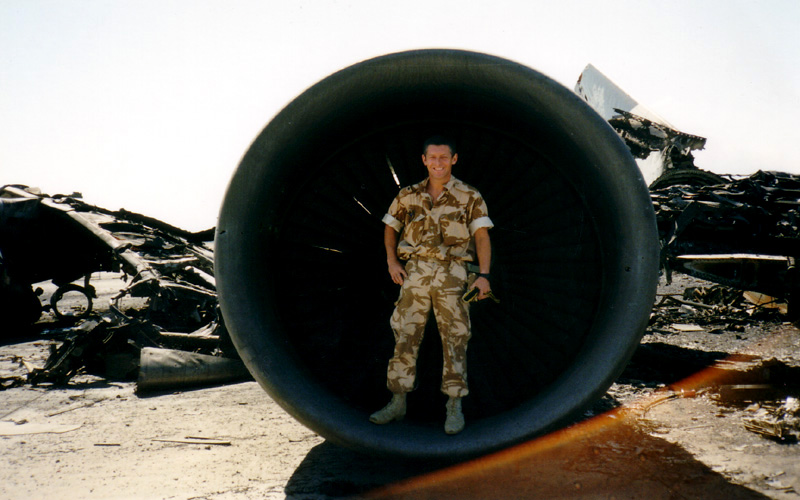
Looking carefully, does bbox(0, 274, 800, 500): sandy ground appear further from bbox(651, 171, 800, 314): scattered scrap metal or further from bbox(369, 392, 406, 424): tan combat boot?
bbox(651, 171, 800, 314): scattered scrap metal

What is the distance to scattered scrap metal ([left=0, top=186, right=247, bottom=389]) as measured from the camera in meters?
4.12

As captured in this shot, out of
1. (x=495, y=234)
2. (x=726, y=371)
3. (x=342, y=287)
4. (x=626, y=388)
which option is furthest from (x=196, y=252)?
(x=726, y=371)

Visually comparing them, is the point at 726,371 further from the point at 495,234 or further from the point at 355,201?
the point at 355,201

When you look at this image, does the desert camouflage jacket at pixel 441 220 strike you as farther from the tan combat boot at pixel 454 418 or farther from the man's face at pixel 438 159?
the tan combat boot at pixel 454 418

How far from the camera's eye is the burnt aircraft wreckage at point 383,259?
207cm

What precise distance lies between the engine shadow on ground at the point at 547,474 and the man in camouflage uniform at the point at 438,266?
274 millimetres

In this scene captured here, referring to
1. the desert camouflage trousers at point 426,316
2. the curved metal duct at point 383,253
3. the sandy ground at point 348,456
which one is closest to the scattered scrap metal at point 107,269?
the sandy ground at point 348,456

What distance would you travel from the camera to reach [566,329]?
98.8 inches

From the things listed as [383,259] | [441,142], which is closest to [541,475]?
[383,259]

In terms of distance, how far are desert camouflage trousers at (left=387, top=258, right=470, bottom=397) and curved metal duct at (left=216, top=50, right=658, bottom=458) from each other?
224 millimetres

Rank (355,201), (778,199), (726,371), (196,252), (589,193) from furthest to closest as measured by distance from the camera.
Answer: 1. (196,252)
2. (778,199)
3. (726,371)
4. (355,201)
5. (589,193)

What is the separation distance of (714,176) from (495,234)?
5.42 metres

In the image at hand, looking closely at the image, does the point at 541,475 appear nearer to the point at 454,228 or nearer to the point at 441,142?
the point at 454,228

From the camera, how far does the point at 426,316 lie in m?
2.31
